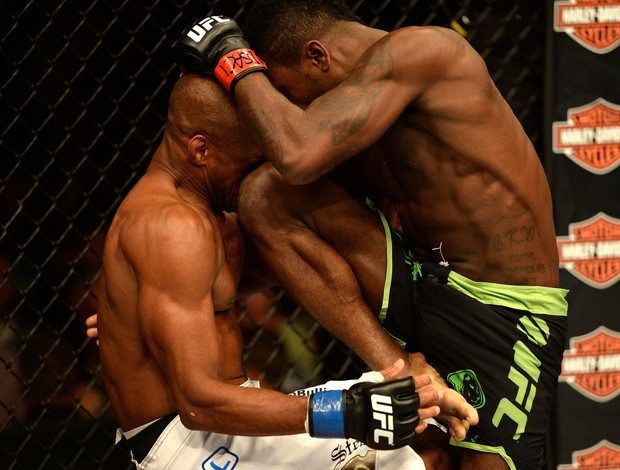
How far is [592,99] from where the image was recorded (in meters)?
2.41

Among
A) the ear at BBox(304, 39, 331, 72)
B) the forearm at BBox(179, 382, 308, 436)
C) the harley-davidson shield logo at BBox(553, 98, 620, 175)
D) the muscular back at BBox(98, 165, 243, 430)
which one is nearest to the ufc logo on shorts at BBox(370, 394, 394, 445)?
the forearm at BBox(179, 382, 308, 436)

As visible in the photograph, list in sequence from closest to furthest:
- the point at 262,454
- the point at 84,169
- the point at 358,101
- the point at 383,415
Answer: the point at 383,415, the point at 358,101, the point at 262,454, the point at 84,169

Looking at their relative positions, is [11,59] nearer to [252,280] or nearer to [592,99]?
[252,280]

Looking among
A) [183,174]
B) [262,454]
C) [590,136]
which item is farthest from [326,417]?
[590,136]

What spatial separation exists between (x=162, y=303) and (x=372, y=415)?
43 cm

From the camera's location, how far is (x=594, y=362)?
2.44 m

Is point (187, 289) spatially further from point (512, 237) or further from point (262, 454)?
point (512, 237)

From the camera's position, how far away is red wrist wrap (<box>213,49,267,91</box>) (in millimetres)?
1604

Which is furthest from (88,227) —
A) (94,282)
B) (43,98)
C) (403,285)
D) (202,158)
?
(403,285)

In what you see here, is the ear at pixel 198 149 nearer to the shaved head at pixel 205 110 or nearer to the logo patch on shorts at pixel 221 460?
the shaved head at pixel 205 110

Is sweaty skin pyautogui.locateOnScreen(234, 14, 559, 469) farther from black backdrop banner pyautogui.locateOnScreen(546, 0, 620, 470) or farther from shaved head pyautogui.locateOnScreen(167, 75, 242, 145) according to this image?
black backdrop banner pyautogui.locateOnScreen(546, 0, 620, 470)

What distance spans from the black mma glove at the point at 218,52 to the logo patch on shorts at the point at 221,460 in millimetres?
721

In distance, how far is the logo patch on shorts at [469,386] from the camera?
169 centimetres

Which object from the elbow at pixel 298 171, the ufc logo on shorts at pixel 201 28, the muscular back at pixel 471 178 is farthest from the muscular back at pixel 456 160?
the ufc logo on shorts at pixel 201 28
